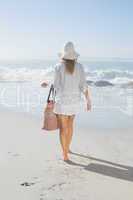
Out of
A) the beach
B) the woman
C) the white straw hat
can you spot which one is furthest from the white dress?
the beach

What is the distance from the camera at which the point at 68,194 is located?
3.54 metres

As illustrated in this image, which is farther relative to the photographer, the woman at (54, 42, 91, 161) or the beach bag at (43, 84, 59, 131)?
the beach bag at (43, 84, 59, 131)

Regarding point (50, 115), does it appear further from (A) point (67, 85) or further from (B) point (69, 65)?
(B) point (69, 65)

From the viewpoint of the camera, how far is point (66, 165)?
448 cm

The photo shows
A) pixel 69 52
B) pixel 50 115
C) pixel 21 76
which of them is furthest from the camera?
pixel 21 76

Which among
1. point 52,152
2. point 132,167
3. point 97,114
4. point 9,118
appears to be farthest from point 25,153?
point 97,114

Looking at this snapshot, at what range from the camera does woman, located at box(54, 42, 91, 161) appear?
4508mm

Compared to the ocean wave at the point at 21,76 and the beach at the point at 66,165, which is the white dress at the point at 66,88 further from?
the ocean wave at the point at 21,76

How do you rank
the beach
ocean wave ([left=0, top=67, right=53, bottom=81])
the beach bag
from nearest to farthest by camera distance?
the beach < the beach bag < ocean wave ([left=0, top=67, right=53, bottom=81])

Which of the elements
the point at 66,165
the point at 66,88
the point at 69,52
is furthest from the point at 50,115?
the point at 69,52

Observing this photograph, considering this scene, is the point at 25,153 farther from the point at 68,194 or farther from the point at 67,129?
the point at 68,194

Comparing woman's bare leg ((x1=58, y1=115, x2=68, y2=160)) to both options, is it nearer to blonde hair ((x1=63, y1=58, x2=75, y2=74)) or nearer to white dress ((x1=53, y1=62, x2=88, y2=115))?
white dress ((x1=53, y1=62, x2=88, y2=115))

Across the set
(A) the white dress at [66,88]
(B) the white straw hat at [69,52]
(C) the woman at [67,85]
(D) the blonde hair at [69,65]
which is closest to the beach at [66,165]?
(C) the woman at [67,85]

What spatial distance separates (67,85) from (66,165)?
0.96 m
